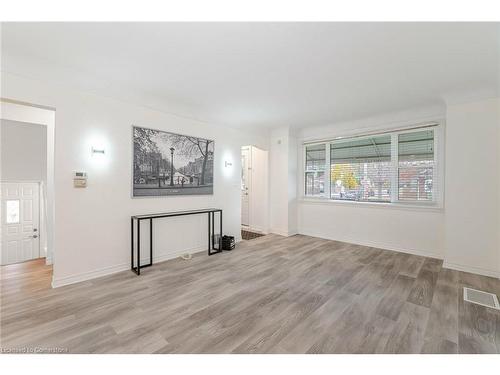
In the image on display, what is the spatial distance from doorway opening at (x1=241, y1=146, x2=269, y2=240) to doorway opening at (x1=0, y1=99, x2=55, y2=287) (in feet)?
13.3

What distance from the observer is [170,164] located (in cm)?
392

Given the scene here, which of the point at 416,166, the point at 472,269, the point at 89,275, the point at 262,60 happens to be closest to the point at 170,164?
the point at 89,275

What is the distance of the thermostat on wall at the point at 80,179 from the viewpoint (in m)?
2.97

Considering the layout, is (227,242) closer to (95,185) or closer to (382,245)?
(95,185)

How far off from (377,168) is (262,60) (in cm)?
354

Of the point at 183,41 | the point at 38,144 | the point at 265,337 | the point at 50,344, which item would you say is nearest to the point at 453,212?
the point at 265,337

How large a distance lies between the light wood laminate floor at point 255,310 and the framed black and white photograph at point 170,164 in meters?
1.30

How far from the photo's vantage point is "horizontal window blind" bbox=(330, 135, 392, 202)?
4.65 metres

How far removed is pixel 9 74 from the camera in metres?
2.50

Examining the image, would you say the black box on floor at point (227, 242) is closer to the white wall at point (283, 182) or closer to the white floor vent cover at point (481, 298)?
the white wall at point (283, 182)

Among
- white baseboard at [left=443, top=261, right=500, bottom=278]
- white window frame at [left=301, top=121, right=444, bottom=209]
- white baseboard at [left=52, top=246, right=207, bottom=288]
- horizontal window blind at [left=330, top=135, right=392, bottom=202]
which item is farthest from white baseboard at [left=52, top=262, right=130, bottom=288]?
white baseboard at [left=443, top=261, right=500, bottom=278]

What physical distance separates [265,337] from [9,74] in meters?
3.84

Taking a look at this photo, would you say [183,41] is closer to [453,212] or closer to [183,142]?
[183,142]

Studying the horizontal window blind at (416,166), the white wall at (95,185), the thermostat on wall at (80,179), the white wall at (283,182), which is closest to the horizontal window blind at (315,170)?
the white wall at (283,182)
